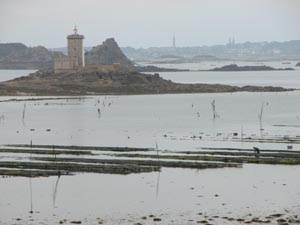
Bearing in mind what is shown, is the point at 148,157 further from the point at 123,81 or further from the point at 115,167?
the point at 123,81

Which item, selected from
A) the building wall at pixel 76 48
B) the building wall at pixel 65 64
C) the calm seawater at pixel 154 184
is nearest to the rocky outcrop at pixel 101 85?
the building wall at pixel 65 64

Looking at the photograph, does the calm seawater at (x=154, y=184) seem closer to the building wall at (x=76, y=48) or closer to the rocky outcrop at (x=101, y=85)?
the rocky outcrop at (x=101, y=85)

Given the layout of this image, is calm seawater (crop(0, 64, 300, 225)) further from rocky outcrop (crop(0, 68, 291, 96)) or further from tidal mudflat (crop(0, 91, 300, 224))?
rocky outcrop (crop(0, 68, 291, 96))

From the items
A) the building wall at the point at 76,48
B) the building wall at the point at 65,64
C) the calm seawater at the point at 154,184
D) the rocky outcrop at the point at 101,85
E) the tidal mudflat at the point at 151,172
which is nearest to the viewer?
the tidal mudflat at the point at 151,172

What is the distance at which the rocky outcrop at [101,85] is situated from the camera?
9462 centimetres

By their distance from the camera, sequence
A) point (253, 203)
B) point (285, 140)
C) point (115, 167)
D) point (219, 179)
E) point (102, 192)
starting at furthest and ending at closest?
1. point (285, 140)
2. point (115, 167)
3. point (219, 179)
4. point (102, 192)
5. point (253, 203)

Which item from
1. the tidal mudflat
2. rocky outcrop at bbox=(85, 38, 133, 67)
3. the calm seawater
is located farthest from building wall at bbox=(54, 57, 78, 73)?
the tidal mudflat

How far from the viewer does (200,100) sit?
3541 inches

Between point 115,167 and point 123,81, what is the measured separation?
66876 mm

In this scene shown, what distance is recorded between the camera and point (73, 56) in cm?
10431

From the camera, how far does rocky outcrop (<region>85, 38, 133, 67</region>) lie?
13988cm

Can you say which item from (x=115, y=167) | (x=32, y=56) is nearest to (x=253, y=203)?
(x=115, y=167)

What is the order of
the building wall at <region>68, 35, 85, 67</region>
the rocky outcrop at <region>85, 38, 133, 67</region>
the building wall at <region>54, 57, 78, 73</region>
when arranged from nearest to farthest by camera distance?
the building wall at <region>68, 35, 85, 67</region> → the building wall at <region>54, 57, 78, 73</region> → the rocky outcrop at <region>85, 38, 133, 67</region>

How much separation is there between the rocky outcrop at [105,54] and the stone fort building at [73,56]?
31.7 m
